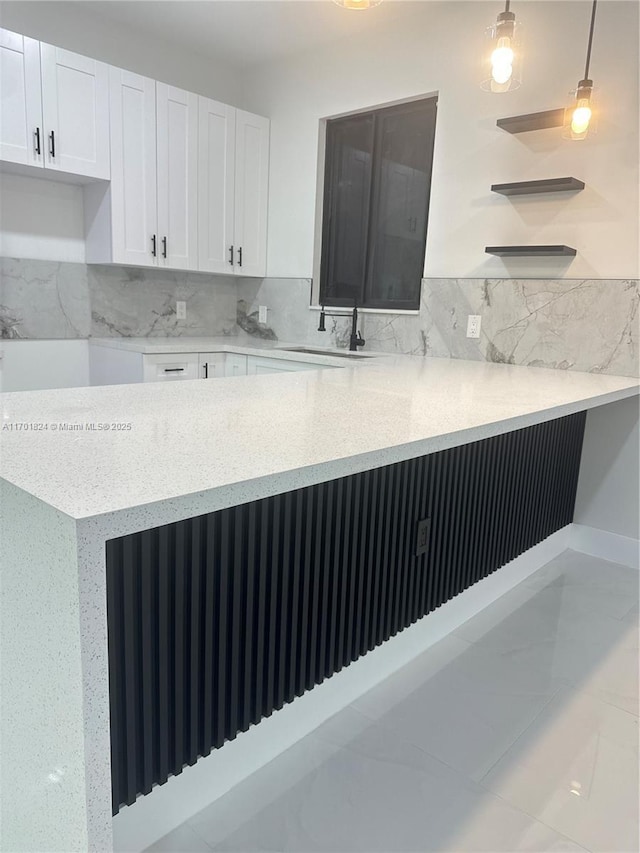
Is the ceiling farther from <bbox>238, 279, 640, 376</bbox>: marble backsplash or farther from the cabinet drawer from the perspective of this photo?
the cabinet drawer

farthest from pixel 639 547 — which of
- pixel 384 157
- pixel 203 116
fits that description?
pixel 203 116

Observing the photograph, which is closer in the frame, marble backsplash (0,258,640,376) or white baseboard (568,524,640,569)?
marble backsplash (0,258,640,376)

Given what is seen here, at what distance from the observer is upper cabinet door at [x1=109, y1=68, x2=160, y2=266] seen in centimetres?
319

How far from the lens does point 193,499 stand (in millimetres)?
795

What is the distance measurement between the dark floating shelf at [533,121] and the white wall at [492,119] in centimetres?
7

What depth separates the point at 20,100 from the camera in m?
2.82

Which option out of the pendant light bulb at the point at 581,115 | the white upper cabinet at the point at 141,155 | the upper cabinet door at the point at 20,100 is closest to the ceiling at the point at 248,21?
the white upper cabinet at the point at 141,155

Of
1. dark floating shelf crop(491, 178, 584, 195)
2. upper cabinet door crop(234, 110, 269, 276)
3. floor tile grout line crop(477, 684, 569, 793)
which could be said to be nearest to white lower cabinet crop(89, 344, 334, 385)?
upper cabinet door crop(234, 110, 269, 276)

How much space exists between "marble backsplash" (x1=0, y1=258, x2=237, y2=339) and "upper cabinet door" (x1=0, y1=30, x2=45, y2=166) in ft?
2.03

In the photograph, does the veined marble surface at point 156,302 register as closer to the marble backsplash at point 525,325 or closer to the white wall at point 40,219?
the white wall at point 40,219

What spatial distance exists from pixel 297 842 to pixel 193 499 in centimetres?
92

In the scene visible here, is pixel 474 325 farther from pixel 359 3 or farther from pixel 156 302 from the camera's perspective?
pixel 156 302

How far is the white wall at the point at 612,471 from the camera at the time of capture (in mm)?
2752

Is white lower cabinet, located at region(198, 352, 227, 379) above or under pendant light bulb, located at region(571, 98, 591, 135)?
under
